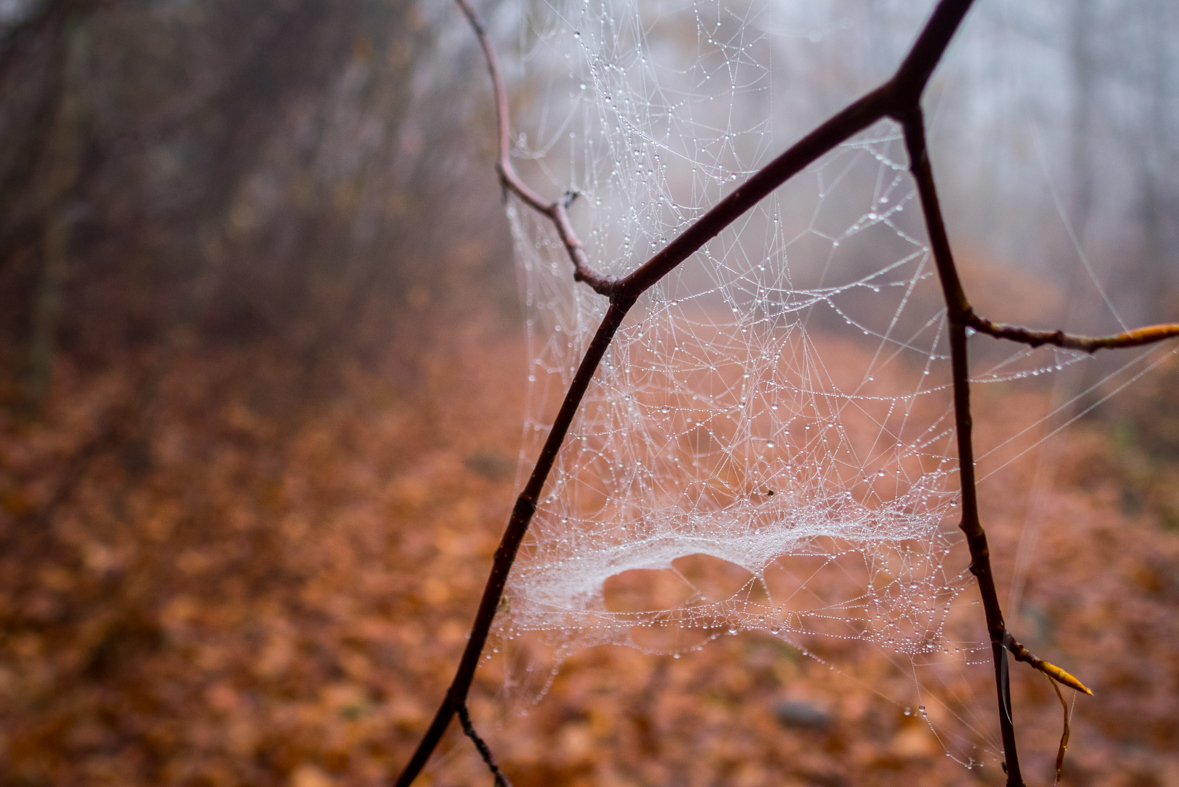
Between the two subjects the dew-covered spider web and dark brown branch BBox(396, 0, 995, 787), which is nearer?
dark brown branch BBox(396, 0, 995, 787)

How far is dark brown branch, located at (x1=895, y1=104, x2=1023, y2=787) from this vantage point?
428mm

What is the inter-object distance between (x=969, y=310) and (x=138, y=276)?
6468mm

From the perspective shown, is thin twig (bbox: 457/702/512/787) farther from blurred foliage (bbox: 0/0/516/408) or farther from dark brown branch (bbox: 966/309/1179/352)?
blurred foliage (bbox: 0/0/516/408)

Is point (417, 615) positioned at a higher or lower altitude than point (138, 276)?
lower

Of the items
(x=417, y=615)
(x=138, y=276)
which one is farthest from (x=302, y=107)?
(x=417, y=615)

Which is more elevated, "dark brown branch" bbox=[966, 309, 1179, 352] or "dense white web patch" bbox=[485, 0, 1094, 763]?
"dense white web patch" bbox=[485, 0, 1094, 763]

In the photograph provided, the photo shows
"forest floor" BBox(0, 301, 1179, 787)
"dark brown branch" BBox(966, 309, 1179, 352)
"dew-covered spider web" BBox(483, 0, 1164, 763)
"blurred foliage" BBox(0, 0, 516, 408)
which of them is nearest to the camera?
"dark brown branch" BBox(966, 309, 1179, 352)

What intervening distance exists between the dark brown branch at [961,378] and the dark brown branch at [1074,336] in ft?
0.06

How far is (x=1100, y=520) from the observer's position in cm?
457

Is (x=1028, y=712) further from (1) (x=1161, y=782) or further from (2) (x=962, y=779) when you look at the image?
(2) (x=962, y=779)

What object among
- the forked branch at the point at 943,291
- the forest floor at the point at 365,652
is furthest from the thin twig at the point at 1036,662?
the forest floor at the point at 365,652

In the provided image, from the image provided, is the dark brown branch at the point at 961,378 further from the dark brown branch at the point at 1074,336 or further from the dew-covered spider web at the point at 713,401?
the dew-covered spider web at the point at 713,401

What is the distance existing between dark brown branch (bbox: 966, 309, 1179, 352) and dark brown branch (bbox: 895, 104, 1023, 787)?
20mm

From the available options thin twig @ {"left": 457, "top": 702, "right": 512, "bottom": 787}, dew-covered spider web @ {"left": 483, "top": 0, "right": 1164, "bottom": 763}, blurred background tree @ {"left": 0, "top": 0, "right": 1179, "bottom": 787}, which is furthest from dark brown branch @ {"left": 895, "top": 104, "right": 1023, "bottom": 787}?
blurred background tree @ {"left": 0, "top": 0, "right": 1179, "bottom": 787}
